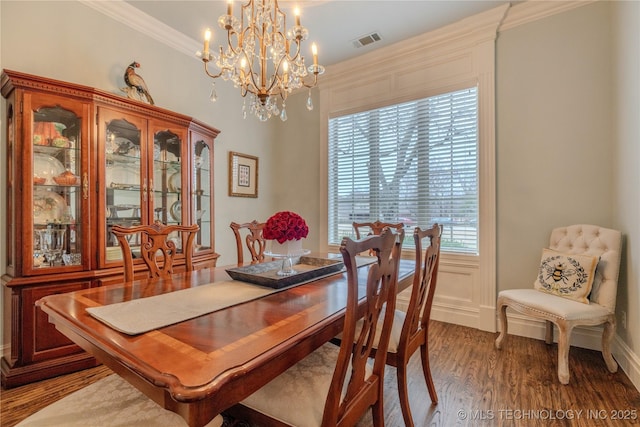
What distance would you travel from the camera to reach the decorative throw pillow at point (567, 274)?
2.12 meters

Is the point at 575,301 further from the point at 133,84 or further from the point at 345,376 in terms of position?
the point at 133,84

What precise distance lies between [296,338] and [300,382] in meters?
0.32

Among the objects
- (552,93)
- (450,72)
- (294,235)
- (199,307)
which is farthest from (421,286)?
(450,72)

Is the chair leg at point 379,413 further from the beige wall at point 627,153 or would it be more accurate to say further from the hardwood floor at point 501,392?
the beige wall at point 627,153

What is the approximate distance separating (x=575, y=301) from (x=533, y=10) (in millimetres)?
2407

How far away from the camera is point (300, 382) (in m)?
1.11

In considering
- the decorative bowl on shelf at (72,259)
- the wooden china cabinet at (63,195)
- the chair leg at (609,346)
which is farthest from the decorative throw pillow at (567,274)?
the decorative bowl on shelf at (72,259)

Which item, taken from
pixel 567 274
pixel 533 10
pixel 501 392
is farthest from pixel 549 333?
pixel 533 10

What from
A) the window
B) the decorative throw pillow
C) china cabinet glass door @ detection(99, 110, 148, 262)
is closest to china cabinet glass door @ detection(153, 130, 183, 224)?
china cabinet glass door @ detection(99, 110, 148, 262)

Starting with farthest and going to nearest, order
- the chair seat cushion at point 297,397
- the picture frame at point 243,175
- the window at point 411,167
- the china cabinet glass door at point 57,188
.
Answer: the picture frame at point 243,175 < the window at point 411,167 < the china cabinet glass door at point 57,188 < the chair seat cushion at point 297,397

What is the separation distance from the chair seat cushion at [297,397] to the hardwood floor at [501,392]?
0.70 metres

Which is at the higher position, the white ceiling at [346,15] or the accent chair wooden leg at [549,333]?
the white ceiling at [346,15]

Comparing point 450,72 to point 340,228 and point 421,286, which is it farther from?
point 421,286

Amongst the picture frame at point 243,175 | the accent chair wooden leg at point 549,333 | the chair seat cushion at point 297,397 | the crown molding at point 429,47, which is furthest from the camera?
the picture frame at point 243,175
